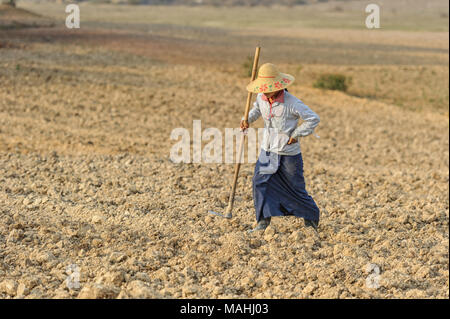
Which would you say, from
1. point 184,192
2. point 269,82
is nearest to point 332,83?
point 184,192

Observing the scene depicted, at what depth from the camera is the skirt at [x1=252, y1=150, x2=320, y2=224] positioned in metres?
5.43

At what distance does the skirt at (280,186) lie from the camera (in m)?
5.43

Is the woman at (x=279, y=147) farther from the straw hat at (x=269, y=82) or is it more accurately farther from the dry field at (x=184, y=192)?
the dry field at (x=184, y=192)

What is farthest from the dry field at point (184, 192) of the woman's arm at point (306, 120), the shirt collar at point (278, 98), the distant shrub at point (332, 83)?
the shirt collar at point (278, 98)

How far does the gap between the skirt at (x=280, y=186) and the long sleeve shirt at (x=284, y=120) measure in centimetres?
9

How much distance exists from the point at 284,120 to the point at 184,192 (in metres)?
2.07

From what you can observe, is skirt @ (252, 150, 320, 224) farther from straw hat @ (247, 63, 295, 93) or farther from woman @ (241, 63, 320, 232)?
straw hat @ (247, 63, 295, 93)

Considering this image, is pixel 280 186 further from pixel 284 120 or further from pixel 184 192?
pixel 184 192

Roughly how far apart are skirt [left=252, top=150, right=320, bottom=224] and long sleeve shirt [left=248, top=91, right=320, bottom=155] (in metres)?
0.09

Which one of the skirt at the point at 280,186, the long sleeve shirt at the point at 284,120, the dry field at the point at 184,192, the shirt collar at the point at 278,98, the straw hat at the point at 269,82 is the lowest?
the dry field at the point at 184,192

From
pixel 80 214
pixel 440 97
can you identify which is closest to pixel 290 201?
pixel 80 214

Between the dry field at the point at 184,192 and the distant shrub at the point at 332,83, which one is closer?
the dry field at the point at 184,192
